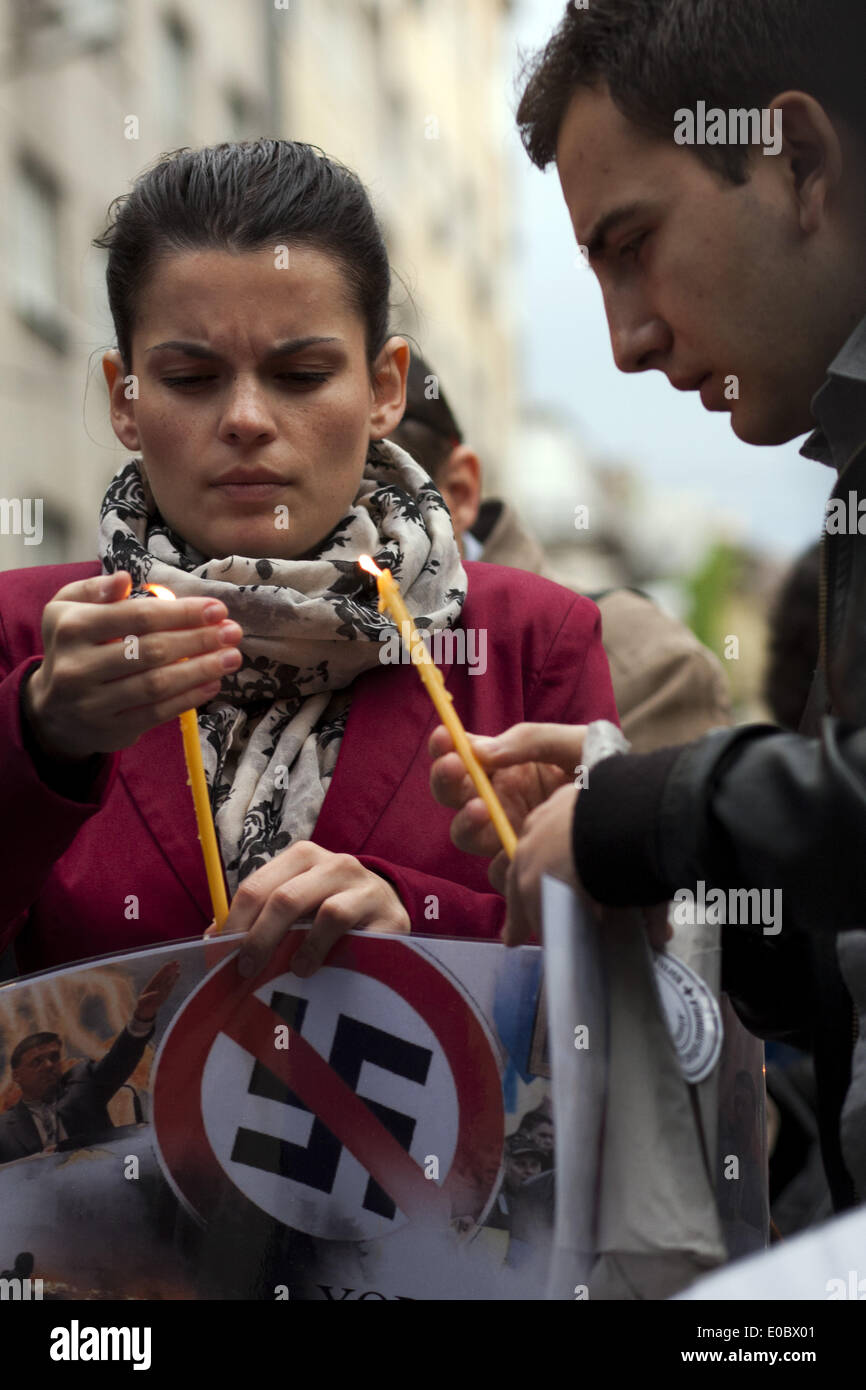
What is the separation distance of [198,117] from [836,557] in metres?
10.7

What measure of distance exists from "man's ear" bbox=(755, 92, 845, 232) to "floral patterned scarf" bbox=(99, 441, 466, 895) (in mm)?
501

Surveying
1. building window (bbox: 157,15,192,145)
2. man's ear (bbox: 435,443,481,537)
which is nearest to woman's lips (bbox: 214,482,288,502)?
man's ear (bbox: 435,443,481,537)

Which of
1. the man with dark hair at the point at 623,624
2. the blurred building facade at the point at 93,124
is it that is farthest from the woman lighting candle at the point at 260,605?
the blurred building facade at the point at 93,124

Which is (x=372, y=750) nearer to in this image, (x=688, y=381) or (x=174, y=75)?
(x=688, y=381)

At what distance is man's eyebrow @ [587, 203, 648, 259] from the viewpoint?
1568 mm

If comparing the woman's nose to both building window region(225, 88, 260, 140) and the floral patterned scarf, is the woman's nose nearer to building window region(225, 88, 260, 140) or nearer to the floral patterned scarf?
the floral patterned scarf

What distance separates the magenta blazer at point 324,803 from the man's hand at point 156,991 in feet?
0.52

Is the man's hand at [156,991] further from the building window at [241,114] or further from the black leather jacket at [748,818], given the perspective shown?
the building window at [241,114]

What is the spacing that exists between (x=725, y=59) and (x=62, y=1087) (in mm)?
1158

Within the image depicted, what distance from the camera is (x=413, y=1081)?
1279mm

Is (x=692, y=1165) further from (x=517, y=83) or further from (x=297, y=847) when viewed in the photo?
(x=517, y=83)

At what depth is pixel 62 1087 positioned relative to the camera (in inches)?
50.8

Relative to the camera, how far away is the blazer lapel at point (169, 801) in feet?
5.08

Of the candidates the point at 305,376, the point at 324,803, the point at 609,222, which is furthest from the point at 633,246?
the point at 324,803
